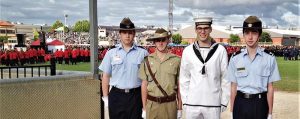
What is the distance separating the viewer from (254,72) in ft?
14.3

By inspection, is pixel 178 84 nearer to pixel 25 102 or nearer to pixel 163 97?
pixel 163 97

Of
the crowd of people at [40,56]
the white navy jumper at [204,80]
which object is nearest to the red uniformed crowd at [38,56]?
the crowd of people at [40,56]

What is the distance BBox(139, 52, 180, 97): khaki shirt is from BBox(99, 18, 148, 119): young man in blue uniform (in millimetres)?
252

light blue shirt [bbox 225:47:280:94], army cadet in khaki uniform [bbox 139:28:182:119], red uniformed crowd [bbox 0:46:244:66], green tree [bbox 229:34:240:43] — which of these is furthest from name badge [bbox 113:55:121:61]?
green tree [bbox 229:34:240:43]

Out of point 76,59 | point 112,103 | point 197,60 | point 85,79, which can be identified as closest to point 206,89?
point 197,60

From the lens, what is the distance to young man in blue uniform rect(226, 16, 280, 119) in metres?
4.35

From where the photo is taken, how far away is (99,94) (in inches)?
260

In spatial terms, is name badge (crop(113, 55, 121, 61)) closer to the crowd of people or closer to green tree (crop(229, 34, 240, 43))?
the crowd of people

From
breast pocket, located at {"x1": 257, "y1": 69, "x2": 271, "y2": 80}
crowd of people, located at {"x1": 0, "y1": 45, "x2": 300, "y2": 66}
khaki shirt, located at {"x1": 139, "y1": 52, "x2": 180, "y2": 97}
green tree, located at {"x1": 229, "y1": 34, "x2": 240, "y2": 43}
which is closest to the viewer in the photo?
breast pocket, located at {"x1": 257, "y1": 69, "x2": 271, "y2": 80}

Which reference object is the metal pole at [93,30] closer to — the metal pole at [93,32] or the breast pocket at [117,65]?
the metal pole at [93,32]

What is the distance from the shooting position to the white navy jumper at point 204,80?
173 inches

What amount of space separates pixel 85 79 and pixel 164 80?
6.80 feet

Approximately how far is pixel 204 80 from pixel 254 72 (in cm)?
51

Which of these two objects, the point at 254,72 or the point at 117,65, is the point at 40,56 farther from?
the point at 254,72
